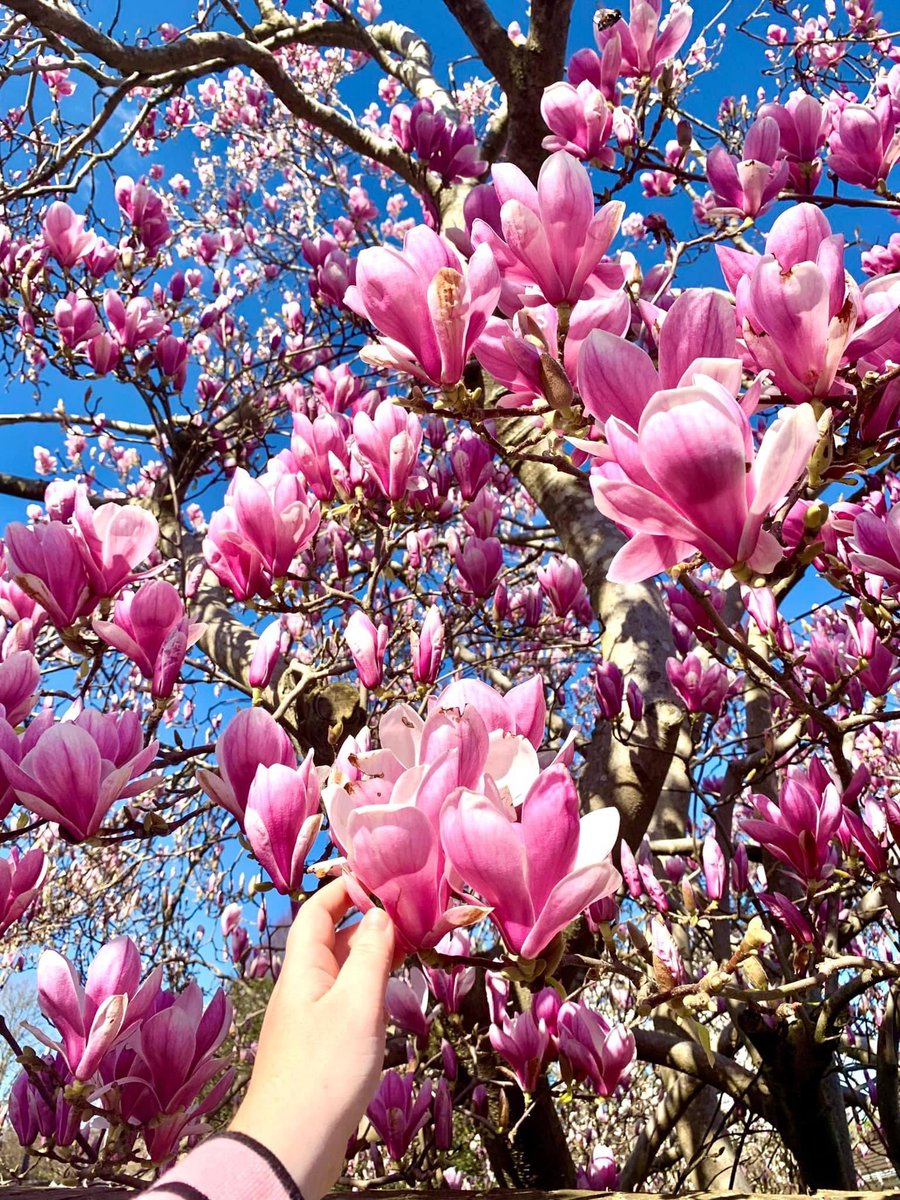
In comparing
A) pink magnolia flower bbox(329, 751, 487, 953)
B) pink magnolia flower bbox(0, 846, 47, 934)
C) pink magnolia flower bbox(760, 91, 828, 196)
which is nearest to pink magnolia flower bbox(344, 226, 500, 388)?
pink magnolia flower bbox(329, 751, 487, 953)

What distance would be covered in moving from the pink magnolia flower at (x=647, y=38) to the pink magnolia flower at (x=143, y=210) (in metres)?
1.89

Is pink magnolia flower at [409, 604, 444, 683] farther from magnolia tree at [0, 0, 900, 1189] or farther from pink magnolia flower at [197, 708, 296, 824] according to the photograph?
pink magnolia flower at [197, 708, 296, 824]

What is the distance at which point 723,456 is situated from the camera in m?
0.64

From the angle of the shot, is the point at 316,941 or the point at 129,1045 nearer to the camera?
the point at 316,941

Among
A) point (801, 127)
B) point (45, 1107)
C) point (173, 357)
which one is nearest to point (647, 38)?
point (801, 127)

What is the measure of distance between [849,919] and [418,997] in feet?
3.71

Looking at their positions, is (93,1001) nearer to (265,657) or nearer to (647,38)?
(265,657)

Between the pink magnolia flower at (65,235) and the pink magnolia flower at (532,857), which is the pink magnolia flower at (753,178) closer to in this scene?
the pink magnolia flower at (532,857)

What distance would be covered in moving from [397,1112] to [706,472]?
1.28 meters

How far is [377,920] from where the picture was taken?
0.66 m

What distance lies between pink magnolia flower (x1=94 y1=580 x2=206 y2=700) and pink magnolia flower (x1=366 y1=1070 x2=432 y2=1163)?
0.79 m

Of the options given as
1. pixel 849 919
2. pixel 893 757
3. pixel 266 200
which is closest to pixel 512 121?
pixel 849 919

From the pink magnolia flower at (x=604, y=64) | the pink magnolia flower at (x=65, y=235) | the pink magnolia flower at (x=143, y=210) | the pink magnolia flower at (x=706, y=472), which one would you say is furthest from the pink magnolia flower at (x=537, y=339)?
the pink magnolia flower at (x=143, y=210)

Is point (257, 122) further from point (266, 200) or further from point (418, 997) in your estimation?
point (418, 997)
